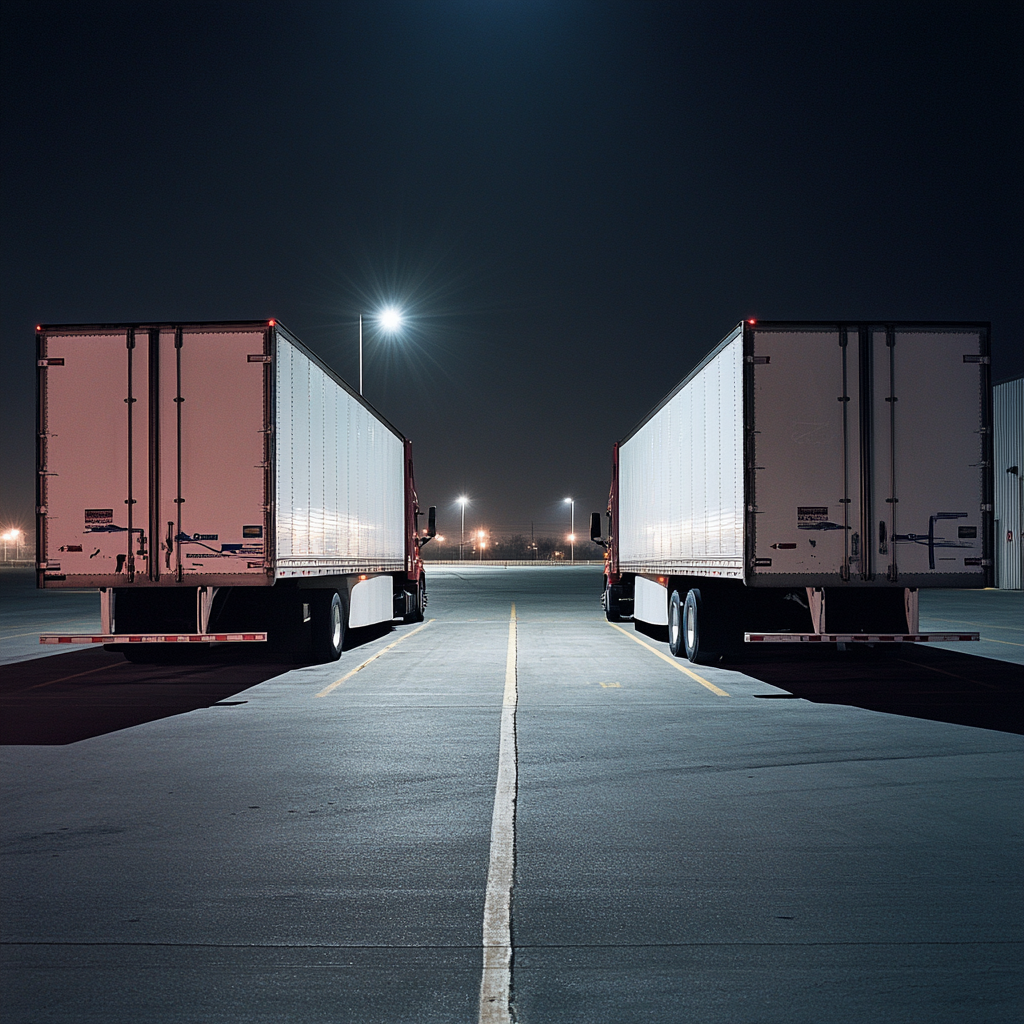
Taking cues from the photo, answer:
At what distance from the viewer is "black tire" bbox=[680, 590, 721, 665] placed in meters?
15.1

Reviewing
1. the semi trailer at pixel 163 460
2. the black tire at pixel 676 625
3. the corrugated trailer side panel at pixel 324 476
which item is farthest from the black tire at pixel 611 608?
the semi trailer at pixel 163 460

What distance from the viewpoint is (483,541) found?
167250mm

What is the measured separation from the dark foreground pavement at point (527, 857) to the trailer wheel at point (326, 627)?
10.4 ft

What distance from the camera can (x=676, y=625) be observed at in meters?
17.2

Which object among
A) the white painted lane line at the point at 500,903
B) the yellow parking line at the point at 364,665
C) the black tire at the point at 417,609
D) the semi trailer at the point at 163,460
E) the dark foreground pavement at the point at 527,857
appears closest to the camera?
the white painted lane line at the point at 500,903

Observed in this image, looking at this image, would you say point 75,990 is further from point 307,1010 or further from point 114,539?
point 114,539

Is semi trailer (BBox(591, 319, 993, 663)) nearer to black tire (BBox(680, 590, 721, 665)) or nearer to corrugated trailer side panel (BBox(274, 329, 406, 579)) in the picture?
black tire (BBox(680, 590, 721, 665))

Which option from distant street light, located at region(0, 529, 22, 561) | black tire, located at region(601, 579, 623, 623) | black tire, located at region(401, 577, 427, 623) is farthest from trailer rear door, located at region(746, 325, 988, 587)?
→ distant street light, located at region(0, 529, 22, 561)

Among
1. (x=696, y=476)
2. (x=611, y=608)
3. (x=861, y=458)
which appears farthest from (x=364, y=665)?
(x=611, y=608)

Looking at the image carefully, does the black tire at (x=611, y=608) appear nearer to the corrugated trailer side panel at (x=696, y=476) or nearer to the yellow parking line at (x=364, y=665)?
the corrugated trailer side panel at (x=696, y=476)

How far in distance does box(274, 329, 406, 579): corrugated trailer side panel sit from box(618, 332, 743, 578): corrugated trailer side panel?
524cm

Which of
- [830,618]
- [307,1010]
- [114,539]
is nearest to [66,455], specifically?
[114,539]

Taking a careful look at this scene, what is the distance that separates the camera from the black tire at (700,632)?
1509 centimetres

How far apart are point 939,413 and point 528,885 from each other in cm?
981
